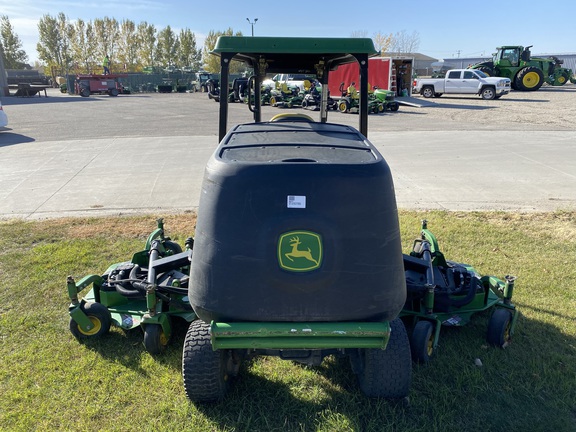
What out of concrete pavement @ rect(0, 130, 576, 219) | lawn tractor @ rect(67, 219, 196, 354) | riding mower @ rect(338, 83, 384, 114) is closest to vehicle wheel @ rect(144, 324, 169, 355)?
lawn tractor @ rect(67, 219, 196, 354)

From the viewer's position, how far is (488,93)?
2506 centimetres

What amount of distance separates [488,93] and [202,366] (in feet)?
86.7

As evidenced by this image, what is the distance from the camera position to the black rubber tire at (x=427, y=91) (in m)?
26.7

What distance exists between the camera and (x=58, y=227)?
5836mm

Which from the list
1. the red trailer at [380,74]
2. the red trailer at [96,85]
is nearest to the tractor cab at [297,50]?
the red trailer at [380,74]

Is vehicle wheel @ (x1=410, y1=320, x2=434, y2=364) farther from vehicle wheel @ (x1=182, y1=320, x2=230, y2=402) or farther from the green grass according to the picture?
vehicle wheel @ (x1=182, y1=320, x2=230, y2=402)

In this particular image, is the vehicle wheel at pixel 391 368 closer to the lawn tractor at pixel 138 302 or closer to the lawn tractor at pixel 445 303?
A: the lawn tractor at pixel 445 303

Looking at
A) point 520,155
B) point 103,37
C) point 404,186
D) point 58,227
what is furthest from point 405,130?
point 103,37

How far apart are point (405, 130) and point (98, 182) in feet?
32.2

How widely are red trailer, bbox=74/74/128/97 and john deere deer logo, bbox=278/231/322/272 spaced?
39746 millimetres

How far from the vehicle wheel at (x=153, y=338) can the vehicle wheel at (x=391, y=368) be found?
144 cm

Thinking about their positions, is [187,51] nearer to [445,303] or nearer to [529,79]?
[529,79]

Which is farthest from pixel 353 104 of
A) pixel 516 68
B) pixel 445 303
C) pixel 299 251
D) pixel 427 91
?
pixel 299 251

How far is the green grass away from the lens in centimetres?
267
